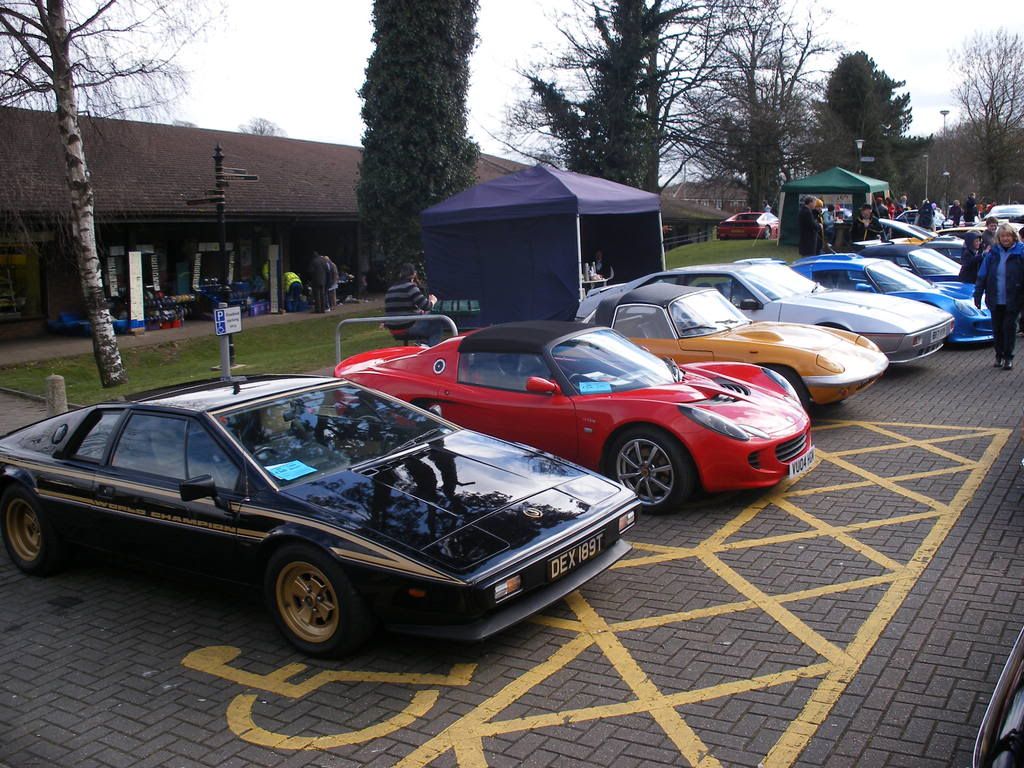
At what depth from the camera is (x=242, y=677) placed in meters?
4.79

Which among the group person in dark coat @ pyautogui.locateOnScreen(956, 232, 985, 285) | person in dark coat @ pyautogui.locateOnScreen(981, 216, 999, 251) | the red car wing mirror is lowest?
the red car wing mirror

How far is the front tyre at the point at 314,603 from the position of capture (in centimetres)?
466

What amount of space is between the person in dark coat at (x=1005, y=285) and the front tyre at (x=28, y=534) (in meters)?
10.5

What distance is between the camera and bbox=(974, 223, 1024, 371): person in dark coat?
1102 centimetres

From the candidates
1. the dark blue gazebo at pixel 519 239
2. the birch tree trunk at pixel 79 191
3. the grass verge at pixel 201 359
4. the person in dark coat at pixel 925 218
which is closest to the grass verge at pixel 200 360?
the grass verge at pixel 201 359

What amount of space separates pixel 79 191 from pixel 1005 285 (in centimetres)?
1351

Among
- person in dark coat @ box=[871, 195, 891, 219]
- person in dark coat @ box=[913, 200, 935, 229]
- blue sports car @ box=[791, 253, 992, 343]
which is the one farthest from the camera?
person in dark coat @ box=[913, 200, 935, 229]

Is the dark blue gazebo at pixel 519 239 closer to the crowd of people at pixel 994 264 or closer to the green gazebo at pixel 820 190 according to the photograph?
the crowd of people at pixel 994 264

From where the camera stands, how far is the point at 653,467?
6996mm

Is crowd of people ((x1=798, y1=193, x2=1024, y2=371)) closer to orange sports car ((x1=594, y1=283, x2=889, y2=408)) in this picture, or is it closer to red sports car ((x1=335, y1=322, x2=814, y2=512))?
orange sports car ((x1=594, y1=283, x2=889, y2=408))

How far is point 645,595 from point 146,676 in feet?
9.31

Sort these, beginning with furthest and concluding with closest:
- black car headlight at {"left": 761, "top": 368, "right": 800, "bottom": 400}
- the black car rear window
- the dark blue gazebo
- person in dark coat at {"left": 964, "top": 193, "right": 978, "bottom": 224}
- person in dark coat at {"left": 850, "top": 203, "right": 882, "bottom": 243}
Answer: person in dark coat at {"left": 964, "top": 193, "right": 978, "bottom": 224}
person in dark coat at {"left": 850, "top": 203, "right": 882, "bottom": 243}
the dark blue gazebo
black car headlight at {"left": 761, "top": 368, "right": 800, "bottom": 400}
the black car rear window

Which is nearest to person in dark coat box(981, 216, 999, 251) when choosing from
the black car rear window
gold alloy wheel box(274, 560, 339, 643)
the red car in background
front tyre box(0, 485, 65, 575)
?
gold alloy wheel box(274, 560, 339, 643)

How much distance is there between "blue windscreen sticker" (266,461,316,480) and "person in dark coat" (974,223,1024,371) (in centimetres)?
934
